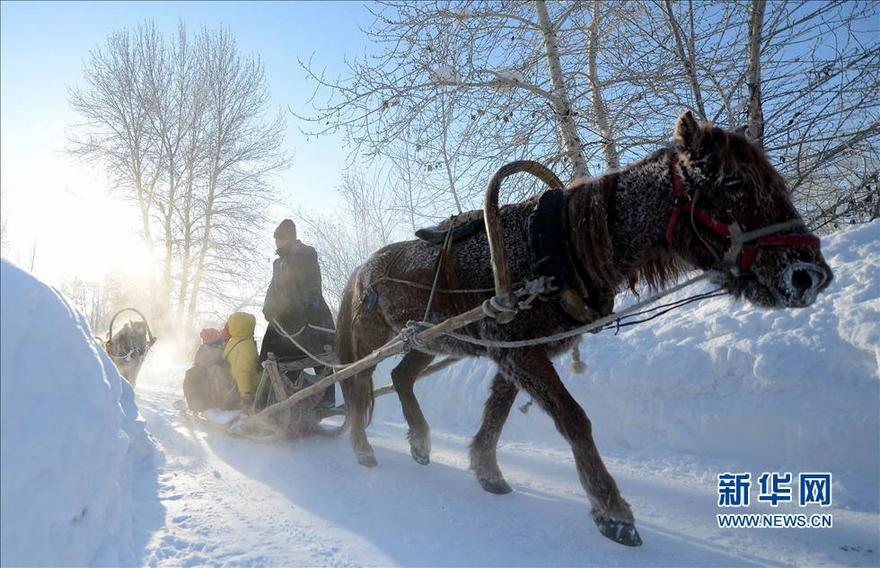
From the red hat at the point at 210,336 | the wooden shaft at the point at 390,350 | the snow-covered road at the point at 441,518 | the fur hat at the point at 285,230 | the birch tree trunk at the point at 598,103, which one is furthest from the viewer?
the birch tree trunk at the point at 598,103

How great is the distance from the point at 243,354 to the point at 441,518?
2.92m

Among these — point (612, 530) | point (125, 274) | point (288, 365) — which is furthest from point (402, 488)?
point (125, 274)

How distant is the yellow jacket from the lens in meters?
A: 4.78

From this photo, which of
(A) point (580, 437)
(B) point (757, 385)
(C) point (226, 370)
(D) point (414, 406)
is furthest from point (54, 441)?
(B) point (757, 385)

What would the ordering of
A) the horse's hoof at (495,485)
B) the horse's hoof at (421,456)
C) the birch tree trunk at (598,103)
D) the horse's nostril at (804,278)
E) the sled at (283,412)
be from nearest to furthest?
1. the horse's nostril at (804,278)
2. the horse's hoof at (495,485)
3. the horse's hoof at (421,456)
4. the sled at (283,412)
5. the birch tree trunk at (598,103)

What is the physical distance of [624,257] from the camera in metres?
2.38

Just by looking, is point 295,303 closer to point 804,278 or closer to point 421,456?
point 421,456

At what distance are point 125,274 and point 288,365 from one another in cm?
2245

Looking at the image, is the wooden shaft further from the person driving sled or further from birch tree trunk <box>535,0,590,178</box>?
birch tree trunk <box>535,0,590,178</box>

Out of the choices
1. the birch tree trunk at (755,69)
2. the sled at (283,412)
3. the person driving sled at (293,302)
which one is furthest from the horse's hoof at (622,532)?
the birch tree trunk at (755,69)

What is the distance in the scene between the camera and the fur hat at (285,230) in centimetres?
Result: 490

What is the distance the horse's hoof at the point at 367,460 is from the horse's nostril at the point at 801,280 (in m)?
2.76

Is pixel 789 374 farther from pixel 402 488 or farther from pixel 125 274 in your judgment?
pixel 125 274

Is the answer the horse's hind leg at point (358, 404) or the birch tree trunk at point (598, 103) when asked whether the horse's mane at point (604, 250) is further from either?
the birch tree trunk at point (598, 103)
